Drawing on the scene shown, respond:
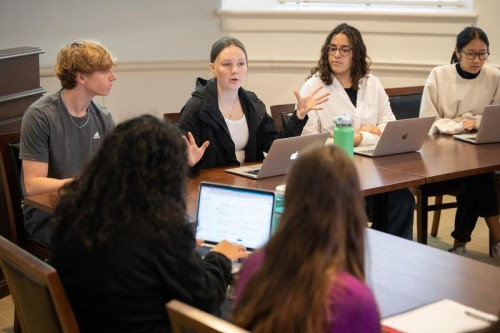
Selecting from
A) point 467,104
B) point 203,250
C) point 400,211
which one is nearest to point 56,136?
point 203,250

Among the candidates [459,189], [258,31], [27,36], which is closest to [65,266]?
[459,189]

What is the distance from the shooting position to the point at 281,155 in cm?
319

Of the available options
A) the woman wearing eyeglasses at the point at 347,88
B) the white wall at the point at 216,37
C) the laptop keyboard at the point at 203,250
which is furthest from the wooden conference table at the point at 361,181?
the white wall at the point at 216,37

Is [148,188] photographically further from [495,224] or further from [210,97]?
[495,224]

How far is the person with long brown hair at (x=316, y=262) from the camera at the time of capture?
1.47 metres

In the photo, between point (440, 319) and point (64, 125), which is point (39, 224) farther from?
point (440, 319)

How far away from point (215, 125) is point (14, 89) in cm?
107

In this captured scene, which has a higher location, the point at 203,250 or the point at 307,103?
the point at 307,103

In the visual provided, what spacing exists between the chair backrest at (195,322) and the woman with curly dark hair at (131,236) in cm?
30

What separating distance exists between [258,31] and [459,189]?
6.92ft

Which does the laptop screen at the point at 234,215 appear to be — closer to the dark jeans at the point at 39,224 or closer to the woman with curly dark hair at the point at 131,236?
the woman with curly dark hair at the point at 131,236

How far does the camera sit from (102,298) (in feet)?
6.15

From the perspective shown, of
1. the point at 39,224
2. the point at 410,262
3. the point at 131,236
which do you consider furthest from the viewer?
the point at 39,224

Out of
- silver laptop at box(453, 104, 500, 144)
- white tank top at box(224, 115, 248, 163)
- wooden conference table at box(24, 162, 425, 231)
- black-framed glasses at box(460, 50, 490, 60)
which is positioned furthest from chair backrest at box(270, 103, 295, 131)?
black-framed glasses at box(460, 50, 490, 60)
